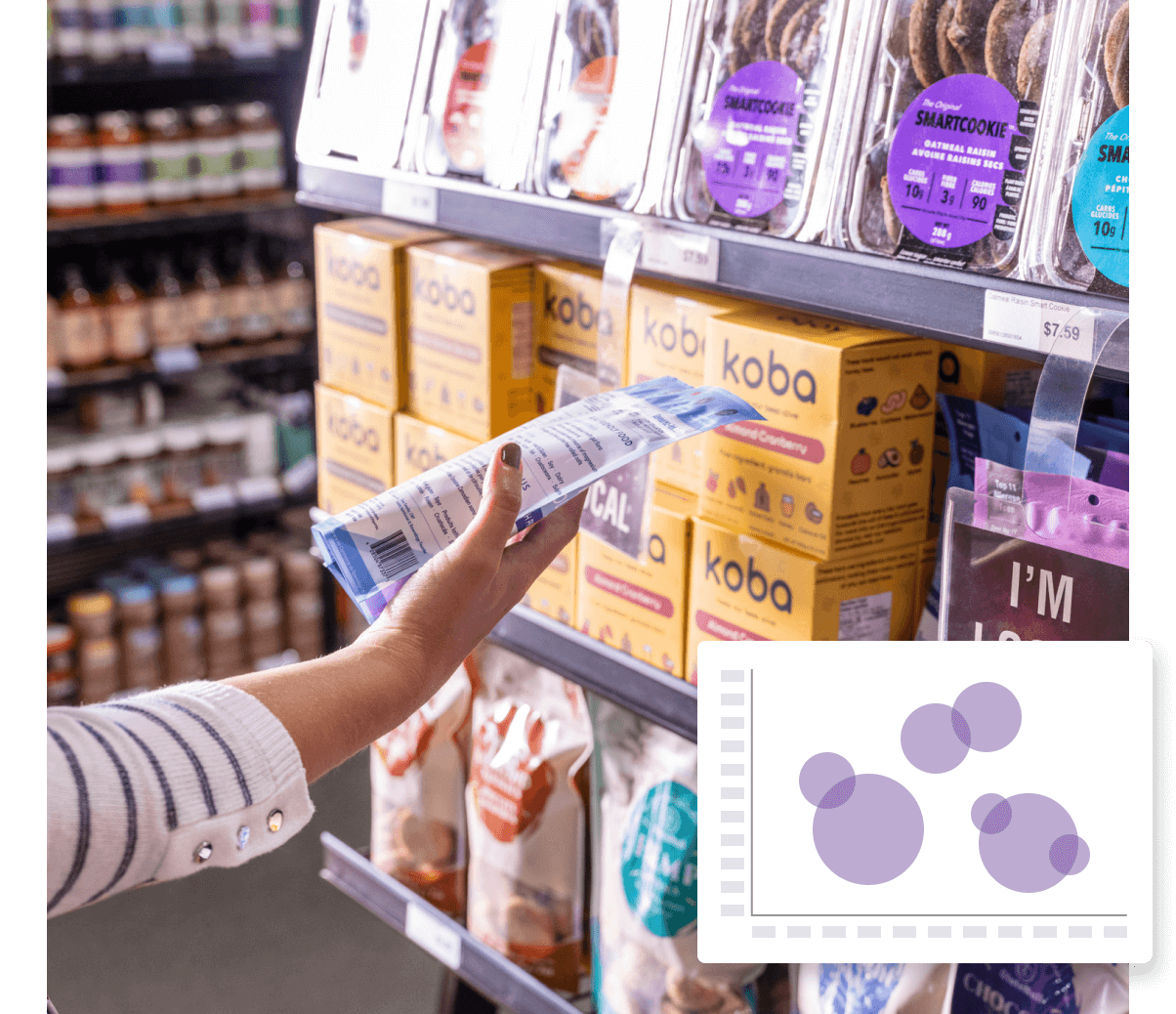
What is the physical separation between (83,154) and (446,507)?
258 centimetres

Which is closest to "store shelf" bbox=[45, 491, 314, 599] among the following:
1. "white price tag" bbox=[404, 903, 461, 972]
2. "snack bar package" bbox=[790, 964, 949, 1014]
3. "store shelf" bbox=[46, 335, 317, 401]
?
"store shelf" bbox=[46, 335, 317, 401]

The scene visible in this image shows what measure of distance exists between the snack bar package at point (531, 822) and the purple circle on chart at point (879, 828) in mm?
742

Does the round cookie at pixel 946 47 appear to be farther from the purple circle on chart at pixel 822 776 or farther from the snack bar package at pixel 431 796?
the snack bar package at pixel 431 796

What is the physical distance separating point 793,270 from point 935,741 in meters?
0.46

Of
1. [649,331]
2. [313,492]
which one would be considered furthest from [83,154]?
[649,331]

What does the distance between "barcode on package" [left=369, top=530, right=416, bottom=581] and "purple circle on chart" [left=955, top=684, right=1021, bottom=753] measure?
490 millimetres

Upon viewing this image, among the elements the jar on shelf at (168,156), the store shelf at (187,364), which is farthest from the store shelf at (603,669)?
the jar on shelf at (168,156)

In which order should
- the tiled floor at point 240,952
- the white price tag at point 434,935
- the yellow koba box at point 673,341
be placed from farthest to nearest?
1. the tiled floor at point 240,952
2. the white price tag at point 434,935
3. the yellow koba box at point 673,341

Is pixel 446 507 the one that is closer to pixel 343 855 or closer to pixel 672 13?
pixel 672 13

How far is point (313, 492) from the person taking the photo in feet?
12.7

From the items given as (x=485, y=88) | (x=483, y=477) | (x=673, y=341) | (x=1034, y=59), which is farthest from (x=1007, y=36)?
(x=485, y=88)

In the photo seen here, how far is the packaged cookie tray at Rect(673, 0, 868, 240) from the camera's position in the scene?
A: 46.4 inches

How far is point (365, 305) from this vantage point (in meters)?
1.75

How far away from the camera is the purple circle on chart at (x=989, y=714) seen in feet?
3.04
